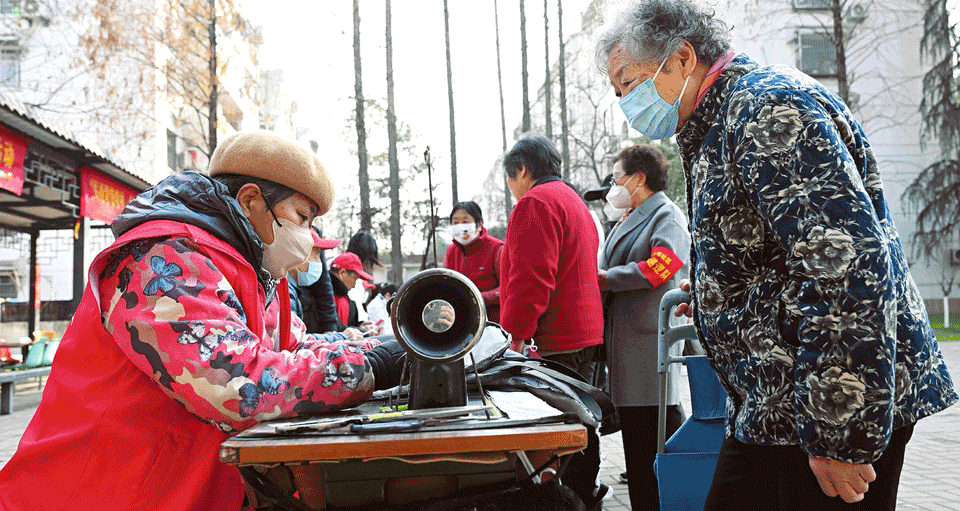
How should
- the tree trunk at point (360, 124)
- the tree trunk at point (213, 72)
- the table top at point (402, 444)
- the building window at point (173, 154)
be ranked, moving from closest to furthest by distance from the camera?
the table top at point (402, 444) → the tree trunk at point (213, 72) → the tree trunk at point (360, 124) → the building window at point (173, 154)

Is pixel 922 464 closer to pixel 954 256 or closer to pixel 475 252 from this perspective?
pixel 475 252

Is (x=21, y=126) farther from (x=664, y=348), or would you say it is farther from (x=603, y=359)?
(x=664, y=348)

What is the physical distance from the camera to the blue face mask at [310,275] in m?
5.44

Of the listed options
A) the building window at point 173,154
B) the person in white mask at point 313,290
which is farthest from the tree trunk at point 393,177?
the person in white mask at point 313,290

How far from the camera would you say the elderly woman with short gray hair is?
1.29 meters

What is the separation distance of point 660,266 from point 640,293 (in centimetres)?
22

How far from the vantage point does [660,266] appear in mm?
Answer: 3590

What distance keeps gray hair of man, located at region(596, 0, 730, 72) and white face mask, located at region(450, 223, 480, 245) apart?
146 inches

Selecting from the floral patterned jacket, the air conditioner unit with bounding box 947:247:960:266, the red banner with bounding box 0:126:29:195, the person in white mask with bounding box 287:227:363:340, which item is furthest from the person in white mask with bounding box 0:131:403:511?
the air conditioner unit with bounding box 947:247:960:266

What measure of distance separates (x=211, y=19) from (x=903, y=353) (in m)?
13.5

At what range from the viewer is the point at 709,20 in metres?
1.77

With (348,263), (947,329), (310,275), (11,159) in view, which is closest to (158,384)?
(310,275)

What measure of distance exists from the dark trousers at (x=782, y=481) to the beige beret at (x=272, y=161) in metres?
1.25

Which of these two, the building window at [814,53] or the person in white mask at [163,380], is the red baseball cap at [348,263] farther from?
the building window at [814,53]
